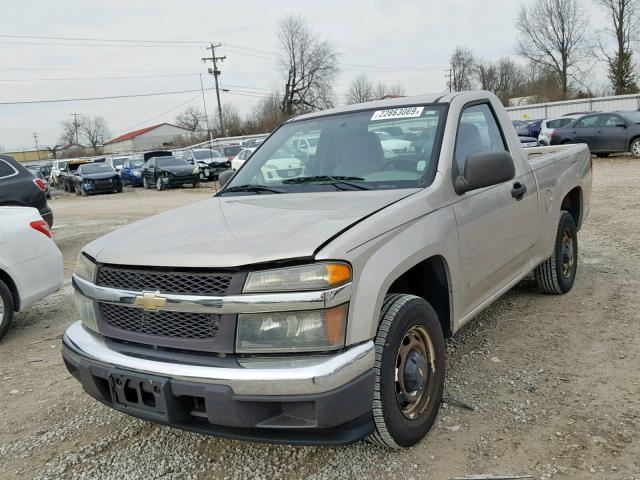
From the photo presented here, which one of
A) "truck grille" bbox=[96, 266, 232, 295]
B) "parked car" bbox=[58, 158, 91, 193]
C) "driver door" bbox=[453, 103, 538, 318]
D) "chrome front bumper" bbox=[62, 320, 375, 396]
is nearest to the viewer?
"chrome front bumper" bbox=[62, 320, 375, 396]

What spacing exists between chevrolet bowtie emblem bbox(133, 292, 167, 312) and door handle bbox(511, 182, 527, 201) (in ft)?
8.30

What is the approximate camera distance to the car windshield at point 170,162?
79.7 feet

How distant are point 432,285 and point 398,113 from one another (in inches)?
48.1

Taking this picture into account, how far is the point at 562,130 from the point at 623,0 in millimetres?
32638

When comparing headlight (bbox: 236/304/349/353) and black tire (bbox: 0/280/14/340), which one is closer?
headlight (bbox: 236/304/349/353)

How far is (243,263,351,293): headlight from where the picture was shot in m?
2.31

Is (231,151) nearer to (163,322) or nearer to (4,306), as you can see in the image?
(4,306)

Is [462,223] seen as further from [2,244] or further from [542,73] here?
[542,73]

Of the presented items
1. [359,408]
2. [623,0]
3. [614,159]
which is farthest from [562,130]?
[623,0]

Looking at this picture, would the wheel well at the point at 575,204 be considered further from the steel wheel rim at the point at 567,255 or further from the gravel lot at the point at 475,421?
the gravel lot at the point at 475,421

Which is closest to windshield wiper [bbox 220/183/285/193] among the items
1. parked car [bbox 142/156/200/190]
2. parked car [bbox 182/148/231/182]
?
parked car [bbox 142/156/200/190]

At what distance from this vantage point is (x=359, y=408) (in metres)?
2.34

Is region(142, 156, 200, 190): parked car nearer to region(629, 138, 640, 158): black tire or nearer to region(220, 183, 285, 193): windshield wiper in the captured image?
region(629, 138, 640, 158): black tire

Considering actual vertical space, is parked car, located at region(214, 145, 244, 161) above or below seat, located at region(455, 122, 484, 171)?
above
